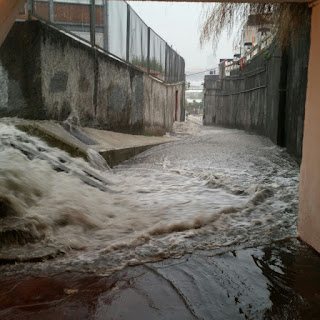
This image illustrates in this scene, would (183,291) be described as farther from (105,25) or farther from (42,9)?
(105,25)

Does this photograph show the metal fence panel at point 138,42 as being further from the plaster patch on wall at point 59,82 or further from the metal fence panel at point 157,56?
the plaster patch on wall at point 59,82

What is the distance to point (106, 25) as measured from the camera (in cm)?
Result: 828

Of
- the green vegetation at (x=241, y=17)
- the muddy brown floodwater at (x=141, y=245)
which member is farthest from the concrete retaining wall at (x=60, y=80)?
the green vegetation at (x=241, y=17)

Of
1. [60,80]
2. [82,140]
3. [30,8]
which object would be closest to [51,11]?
[30,8]

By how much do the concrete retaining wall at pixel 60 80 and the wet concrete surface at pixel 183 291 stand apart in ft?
14.6

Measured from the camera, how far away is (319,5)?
102 inches

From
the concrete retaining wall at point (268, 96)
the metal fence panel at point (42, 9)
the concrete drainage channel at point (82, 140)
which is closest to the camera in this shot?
the concrete drainage channel at point (82, 140)

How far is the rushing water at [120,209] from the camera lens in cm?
Answer: 271

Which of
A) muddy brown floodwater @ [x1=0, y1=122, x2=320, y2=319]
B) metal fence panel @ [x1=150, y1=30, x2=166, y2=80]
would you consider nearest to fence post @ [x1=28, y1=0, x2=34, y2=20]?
muddy brown floodwater @ [x1=0, y1=122, x2=320, y2=319]

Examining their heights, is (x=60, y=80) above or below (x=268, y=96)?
below

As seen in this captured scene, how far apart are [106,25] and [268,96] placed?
6541 millimetres

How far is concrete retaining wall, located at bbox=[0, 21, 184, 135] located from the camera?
5918 millimetres

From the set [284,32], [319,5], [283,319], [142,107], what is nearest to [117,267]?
[283,319]

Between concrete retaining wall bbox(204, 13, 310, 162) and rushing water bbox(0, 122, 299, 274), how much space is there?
207cm
